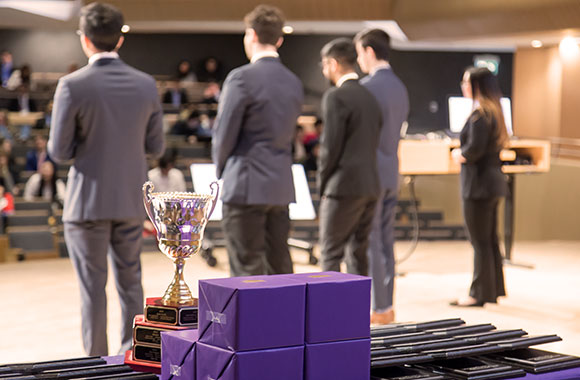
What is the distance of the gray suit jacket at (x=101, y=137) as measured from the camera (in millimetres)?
3201

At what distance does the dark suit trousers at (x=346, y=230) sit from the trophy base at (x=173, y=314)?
7.84 ft

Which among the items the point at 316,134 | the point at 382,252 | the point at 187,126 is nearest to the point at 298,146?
the point at 316,134

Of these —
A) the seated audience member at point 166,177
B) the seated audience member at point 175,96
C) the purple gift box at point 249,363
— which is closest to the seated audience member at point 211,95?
the seated audience member at point 175,96

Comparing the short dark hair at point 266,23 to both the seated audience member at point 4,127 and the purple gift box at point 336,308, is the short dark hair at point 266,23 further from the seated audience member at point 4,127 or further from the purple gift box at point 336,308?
the seated audience member at point 4,127

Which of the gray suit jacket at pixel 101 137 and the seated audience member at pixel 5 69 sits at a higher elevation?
the seated audience member at pixel 5 69

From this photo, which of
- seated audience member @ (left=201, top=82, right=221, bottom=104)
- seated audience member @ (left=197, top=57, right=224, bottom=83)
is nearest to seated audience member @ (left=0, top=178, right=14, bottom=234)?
seated audience member @ (left=201, top=82, right=221, bottom=104)

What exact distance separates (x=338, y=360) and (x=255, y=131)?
2.27 m

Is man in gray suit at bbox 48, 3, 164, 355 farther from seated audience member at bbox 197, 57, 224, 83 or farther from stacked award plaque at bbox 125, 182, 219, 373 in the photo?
seated audience member at bbox 197, 57, 224, 83

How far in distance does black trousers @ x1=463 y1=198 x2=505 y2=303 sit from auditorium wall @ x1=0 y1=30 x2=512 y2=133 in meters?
10.3

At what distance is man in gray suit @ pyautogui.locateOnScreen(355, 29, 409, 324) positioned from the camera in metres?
4.59

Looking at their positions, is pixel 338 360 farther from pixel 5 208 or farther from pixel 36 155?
pixel 36 155

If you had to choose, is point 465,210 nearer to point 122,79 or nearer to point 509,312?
point 509,312

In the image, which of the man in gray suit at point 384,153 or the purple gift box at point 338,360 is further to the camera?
the man in gray suit at point 384,153

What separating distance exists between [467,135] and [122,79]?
2.58 m
